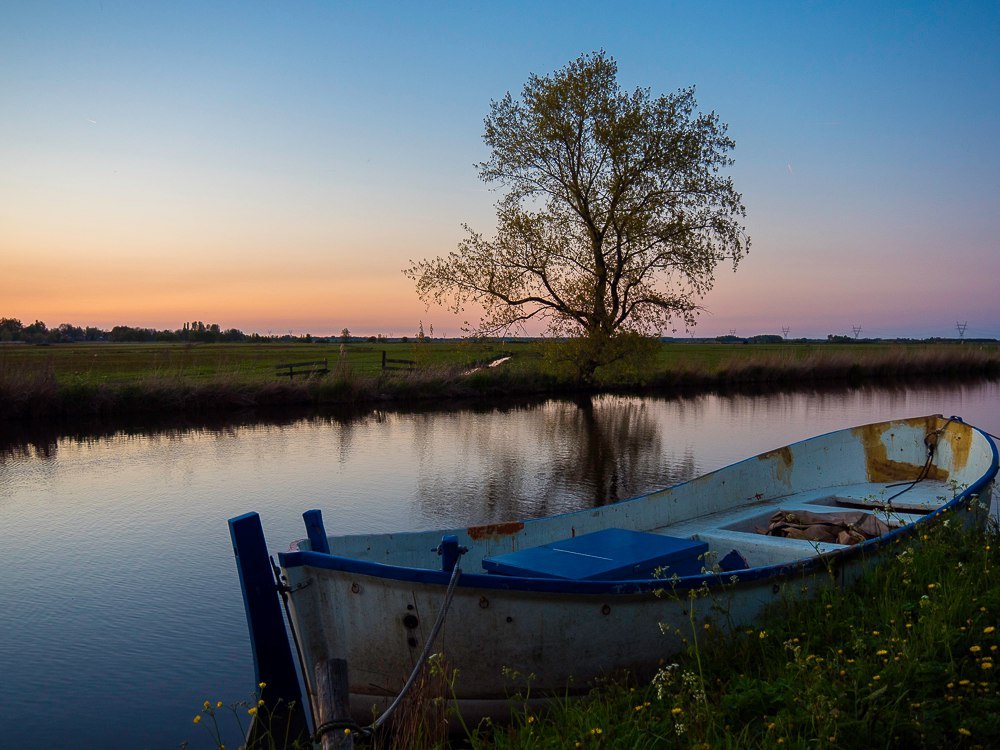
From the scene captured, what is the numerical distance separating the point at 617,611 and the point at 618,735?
1047mm

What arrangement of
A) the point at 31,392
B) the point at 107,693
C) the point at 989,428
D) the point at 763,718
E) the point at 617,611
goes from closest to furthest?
the point at 763,718, the point at 617,611, the point at 107,693, the point at 989,428, the point at 31,392

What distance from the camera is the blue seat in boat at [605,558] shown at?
516 centimetres

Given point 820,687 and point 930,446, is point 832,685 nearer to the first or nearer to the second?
point 820,687

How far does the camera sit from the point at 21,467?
50.1 feet

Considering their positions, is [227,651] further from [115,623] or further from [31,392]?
[31,392]

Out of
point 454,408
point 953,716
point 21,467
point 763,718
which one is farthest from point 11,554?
point 454,408

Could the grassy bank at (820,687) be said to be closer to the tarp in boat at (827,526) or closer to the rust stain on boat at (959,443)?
the tarp in boat at (827,526)

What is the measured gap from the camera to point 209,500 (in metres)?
12.3

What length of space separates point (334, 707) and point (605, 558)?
8.84 feet

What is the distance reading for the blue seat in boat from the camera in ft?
16.9

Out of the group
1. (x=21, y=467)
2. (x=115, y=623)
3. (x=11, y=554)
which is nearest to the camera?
(x=115, y=623)

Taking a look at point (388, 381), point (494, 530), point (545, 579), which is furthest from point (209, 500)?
point (388, 381)

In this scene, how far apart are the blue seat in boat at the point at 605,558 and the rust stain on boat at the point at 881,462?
5.02 m

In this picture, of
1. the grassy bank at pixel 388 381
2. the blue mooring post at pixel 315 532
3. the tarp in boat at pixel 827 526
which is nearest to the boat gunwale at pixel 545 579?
the blue mooring post at pixel 315 532
